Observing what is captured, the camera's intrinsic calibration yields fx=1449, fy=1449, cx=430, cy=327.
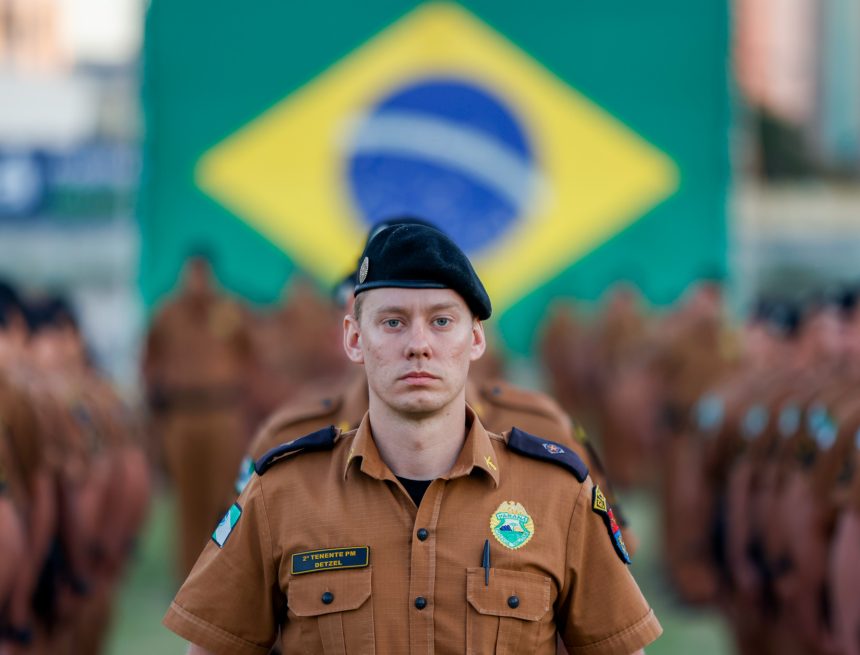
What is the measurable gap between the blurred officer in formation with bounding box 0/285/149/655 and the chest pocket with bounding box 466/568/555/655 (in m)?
2.64

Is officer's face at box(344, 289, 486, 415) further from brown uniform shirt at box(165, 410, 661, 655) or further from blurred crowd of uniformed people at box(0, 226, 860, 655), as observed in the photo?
blurred crowd of uniformed people at box(0, 226, 860, 655)

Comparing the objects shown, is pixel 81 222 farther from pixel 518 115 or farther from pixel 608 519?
pixel 608 519

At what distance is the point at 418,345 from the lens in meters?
2.41

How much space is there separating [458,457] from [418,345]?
0.24m

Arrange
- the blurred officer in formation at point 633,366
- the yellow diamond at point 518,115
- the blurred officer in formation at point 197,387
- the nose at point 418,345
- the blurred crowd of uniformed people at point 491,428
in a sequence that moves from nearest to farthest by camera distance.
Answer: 1. the nose at point 418,345
2. the blurred crowd of uniformed people at point 491,428
3. the blurred officer in formation at point 197,387
4. the blurred officer in formation at point 633,366
5. the yellow diamond at point 518,115

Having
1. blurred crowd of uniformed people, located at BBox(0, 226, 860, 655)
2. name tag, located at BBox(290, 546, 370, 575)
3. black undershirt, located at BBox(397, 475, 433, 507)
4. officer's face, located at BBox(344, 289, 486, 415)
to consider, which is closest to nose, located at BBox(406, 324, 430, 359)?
officer's face, located at BBox(344, 289, 486, 415)

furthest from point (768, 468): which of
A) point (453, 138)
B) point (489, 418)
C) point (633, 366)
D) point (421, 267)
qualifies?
point (453, 138)

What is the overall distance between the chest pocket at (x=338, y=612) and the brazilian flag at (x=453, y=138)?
13172mm

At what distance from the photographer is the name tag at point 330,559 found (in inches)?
96.4

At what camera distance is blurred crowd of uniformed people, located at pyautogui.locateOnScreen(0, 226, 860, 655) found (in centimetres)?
474

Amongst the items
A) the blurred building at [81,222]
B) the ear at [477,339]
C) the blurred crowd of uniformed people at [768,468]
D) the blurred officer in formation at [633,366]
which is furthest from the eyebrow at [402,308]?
the blurred building at [81,222]

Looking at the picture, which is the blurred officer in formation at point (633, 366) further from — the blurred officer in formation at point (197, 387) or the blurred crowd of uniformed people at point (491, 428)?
the blurred officer in formation at point (197, 387)

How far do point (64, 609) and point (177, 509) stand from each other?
2895mm

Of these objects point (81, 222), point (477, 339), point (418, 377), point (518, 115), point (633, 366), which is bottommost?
point (418, 377)
